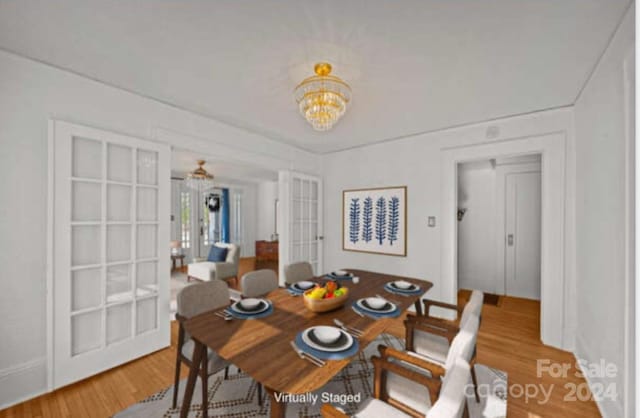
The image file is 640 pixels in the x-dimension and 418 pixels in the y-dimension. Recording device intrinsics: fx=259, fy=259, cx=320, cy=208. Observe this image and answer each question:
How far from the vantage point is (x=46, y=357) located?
1.94 metres

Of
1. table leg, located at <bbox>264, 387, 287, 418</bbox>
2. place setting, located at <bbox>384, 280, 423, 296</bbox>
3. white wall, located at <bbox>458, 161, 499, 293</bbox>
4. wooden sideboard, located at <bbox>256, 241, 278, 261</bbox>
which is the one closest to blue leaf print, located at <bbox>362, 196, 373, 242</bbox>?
place setting, located at <bbox>384, 280, 423, 296</bbox>

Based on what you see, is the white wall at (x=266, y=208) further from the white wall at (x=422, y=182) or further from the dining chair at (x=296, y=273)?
the dining chair at (x=296, y=273)

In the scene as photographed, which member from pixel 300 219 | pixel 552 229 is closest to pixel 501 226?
pixel 552 229

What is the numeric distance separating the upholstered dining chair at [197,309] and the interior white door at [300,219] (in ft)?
6.20

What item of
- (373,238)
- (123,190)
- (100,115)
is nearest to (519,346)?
(373,238)

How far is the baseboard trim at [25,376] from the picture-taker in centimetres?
179

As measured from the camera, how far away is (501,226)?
4.41m

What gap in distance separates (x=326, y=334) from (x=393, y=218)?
8.71ft

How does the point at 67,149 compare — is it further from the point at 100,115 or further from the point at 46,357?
the point at 46,357

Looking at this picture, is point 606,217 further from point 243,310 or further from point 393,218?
point 243,310

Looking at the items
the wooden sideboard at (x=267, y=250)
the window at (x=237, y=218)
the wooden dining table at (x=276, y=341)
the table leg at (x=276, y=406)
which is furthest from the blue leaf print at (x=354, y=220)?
the window at (x=237, y=218)

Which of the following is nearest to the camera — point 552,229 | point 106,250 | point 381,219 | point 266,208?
point 106,250

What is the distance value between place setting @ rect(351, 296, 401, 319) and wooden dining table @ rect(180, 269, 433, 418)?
0.12ft

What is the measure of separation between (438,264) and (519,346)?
1115mm
